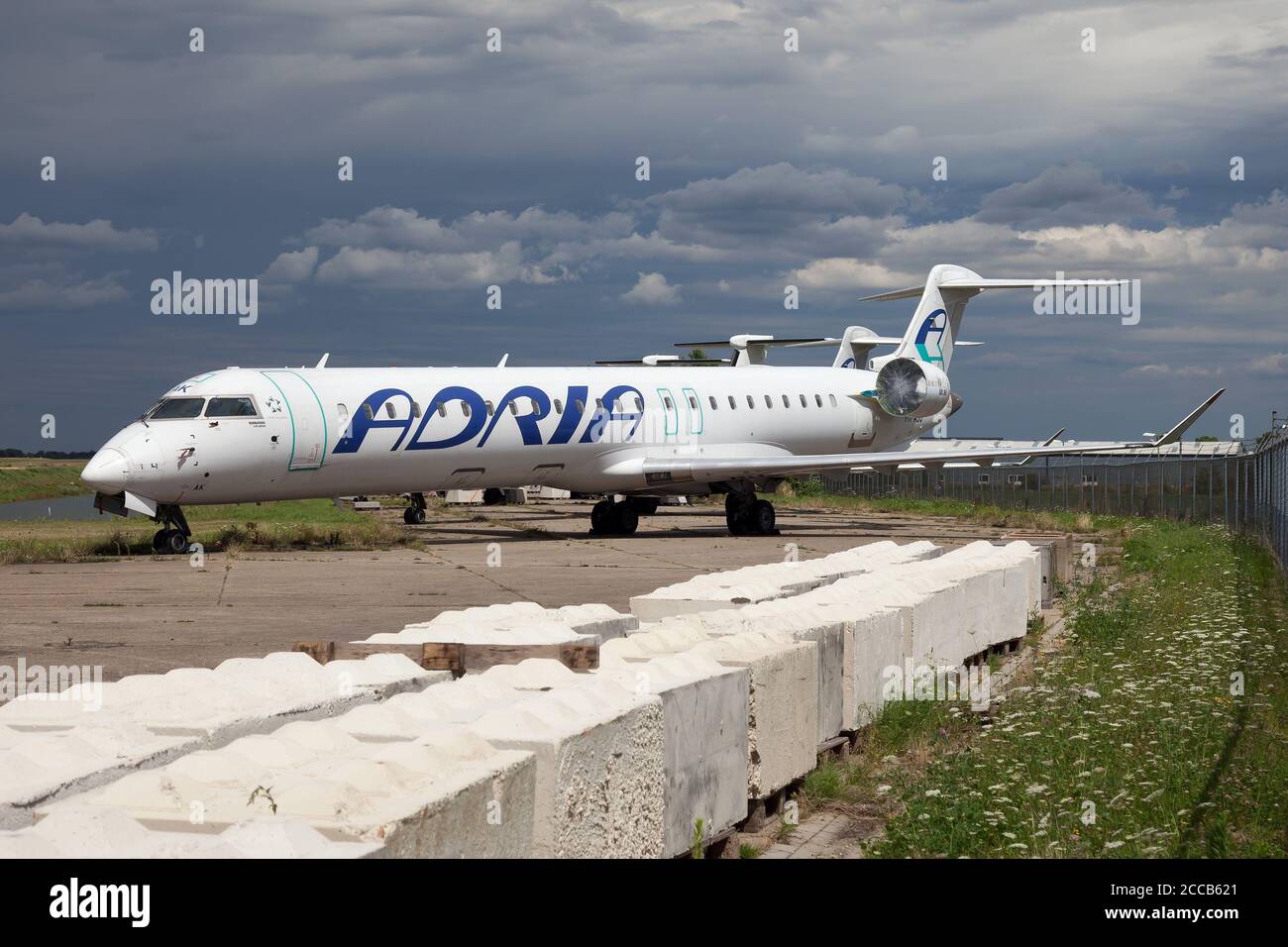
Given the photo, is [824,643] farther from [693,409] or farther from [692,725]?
[693,409]

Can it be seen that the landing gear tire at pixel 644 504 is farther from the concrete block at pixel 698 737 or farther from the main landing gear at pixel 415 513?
the concrete block at pixel 698 737

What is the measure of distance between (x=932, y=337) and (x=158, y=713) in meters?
35.8

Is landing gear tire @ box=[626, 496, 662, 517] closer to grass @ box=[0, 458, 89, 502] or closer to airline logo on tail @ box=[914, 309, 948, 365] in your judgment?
airline logo on tail @ box=[914, 309, 948, 365]

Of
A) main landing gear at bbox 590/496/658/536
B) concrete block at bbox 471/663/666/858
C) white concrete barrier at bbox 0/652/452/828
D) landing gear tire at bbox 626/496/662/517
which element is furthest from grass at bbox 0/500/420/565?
concrete block at bbox 471/663/666/858

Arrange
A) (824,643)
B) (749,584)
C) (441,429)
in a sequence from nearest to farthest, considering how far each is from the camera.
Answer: (824,643) < (749,584) < (441,429)

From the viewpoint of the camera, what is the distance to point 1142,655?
1285cm

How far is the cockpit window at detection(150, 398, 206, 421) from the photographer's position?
81.5 feet

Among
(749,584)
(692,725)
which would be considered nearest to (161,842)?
(692,725)

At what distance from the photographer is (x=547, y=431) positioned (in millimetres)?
29828

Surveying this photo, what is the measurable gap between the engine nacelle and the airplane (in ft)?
0.14
